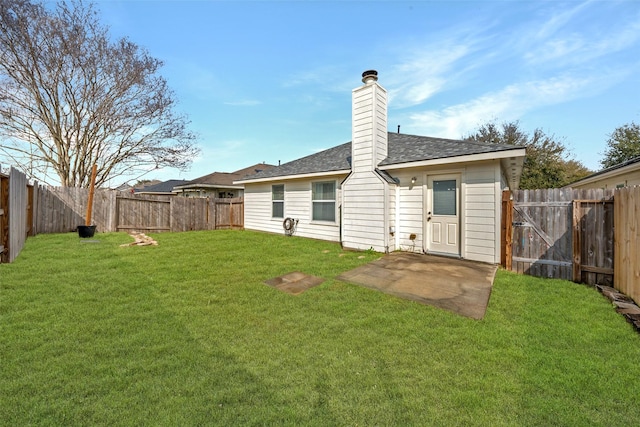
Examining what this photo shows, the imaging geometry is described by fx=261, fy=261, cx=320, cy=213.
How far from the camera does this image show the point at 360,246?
754 centimetres

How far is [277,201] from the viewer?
11.4m

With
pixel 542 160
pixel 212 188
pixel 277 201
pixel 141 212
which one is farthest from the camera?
pixel 542 160

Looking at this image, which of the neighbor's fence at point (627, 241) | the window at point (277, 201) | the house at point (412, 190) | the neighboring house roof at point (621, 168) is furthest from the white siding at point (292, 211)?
the neighboring house roof at point (621, 168)

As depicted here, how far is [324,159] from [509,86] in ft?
23.1

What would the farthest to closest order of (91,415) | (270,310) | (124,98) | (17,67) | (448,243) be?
(124,98)
(17,67)
(448,243)
(270,310)
(91,415)

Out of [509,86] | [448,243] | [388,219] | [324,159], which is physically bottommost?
[448,243]

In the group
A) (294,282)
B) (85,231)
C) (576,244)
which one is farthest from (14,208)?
(576,244)

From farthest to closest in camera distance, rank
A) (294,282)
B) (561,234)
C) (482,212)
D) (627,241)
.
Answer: (482,212)
(561,234)
(294,282)
(627,241)

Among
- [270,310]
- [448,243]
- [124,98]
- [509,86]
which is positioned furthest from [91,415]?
[124,98]

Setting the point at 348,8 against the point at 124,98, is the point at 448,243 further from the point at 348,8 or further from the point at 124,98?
the point at 124,98

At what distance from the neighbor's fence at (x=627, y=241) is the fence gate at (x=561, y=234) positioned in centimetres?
28

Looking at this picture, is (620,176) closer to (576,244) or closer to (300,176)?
(576,244)

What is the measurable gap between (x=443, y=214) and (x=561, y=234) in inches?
90.1

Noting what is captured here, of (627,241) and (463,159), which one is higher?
(463,159)
